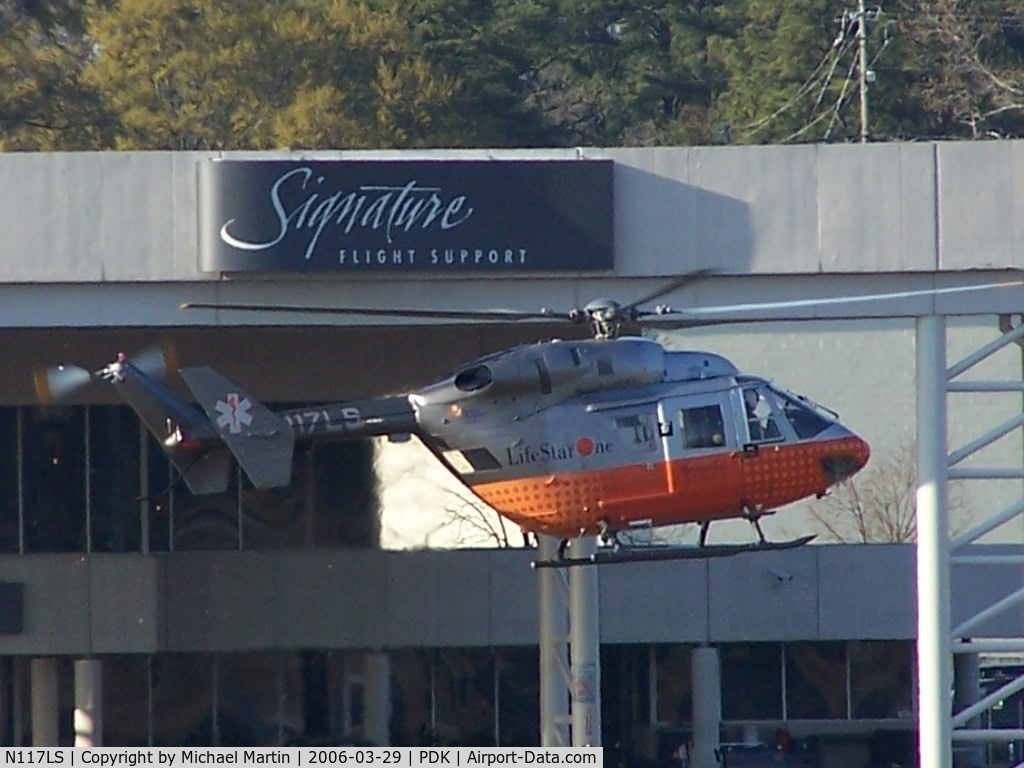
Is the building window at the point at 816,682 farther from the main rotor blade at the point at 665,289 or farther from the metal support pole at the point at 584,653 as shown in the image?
the main rotor blade at the point at 665,289

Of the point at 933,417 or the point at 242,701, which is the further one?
the point at 242,701

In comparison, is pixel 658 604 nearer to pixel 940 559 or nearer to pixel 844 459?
pixel 844 459

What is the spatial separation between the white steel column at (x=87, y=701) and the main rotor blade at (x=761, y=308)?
13.1 metres

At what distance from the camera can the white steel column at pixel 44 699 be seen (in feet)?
95.6

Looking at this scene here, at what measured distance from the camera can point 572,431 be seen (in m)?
18.1

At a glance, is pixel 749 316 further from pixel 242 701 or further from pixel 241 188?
pixel 242 701

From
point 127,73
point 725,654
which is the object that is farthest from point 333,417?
point 127,73

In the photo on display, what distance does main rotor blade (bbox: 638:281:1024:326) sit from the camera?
17000mm

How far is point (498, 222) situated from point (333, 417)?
2.41 metres

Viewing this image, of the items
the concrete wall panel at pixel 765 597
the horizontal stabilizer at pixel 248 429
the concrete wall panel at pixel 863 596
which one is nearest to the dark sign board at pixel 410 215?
the horizontal stabilizer at pixel 248 429

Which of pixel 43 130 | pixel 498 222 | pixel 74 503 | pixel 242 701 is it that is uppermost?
pixel 43 130

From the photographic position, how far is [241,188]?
728 inches

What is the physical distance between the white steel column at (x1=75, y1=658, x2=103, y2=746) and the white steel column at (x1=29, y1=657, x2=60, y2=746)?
0.96 m

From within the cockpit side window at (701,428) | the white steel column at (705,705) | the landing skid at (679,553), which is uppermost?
the cockpit side window at (701,428)
